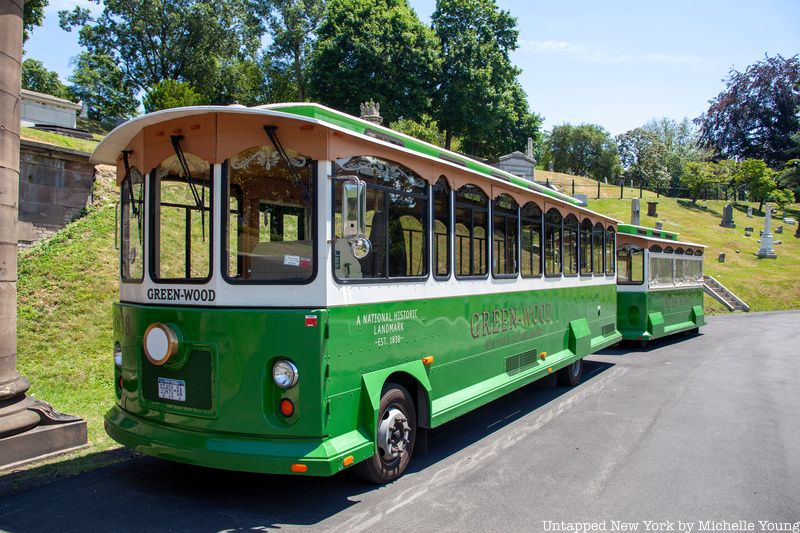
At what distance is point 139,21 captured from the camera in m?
43.6

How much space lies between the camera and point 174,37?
44.8 metres

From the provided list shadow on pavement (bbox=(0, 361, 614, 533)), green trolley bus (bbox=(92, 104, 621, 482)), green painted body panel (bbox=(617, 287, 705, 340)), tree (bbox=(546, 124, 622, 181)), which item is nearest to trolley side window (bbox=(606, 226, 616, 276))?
green painted body panel (bbox=(617, 287, 705, 340))

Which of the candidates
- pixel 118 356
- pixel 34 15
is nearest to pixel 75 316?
pixel 118 356

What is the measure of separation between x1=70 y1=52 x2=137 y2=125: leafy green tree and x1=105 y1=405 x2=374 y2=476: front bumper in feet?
153

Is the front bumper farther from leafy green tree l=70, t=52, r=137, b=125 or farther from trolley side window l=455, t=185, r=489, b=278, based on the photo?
leafy green tree l=70, t=52, r=137, b=125

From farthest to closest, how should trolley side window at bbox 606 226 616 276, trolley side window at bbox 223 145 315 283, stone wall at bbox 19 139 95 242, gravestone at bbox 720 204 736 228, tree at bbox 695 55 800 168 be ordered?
tree at bbox 695 55 800 168
gravestone at bbox 720 204 736 228
stone wall at bbox 19 139 95 242
trolley side window at bbox 606 226 616 276
trolley side window at bbox 223 145 315 283

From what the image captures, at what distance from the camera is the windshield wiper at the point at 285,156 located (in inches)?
181

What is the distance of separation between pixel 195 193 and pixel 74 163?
11.3 m

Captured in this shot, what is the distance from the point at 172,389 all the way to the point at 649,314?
1314cm

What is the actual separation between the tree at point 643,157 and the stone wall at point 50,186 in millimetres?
65794

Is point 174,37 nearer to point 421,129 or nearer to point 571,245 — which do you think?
point 421,129

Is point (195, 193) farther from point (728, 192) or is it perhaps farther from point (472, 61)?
point (728, 192)

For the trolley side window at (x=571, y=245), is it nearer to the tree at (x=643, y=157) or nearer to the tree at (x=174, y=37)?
the tree at (x=174, y=37)

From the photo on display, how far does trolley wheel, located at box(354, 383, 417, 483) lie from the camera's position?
5.08 m
